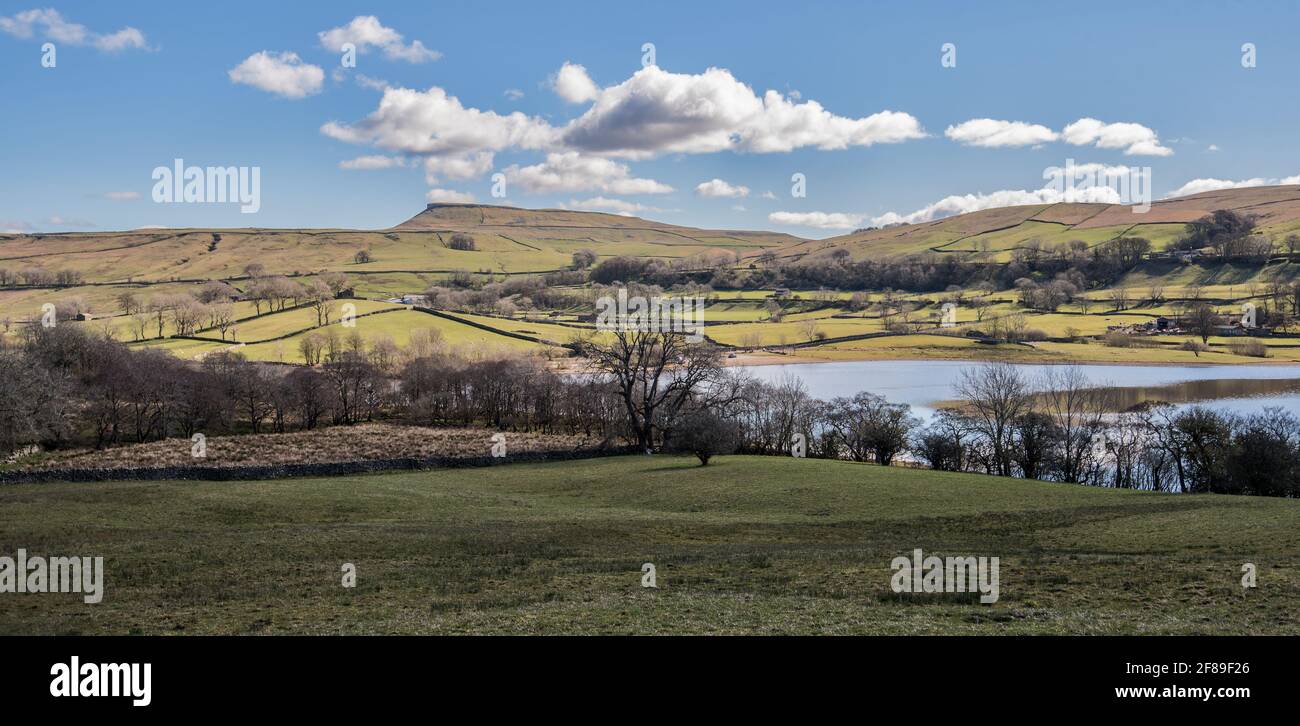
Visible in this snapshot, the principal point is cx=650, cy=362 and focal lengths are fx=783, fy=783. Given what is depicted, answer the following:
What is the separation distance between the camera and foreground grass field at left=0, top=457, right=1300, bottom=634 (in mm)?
15820

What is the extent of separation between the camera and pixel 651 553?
25609 mm

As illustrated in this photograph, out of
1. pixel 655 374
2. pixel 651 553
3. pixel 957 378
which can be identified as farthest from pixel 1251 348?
pixel 651 553

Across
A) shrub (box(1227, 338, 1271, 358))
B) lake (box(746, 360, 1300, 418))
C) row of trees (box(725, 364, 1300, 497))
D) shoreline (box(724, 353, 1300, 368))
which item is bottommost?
row of trees (box(725, 364, 1300, 497))

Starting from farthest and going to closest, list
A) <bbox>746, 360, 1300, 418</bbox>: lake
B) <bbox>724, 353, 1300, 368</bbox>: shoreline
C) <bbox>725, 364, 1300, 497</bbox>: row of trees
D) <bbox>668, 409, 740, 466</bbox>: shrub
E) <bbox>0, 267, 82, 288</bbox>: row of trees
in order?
<bbox>0, 267, 82, 288</bbox>: row of trees
<bbox>724, 353, 1300, 368</bbox>: shoreline
<bbox>746, 360, 1300, 418</bbox>: lake
<bbox>668, 409, 740, 466</bbox>: shrub
<bbox>725, 364, 1300, 497</bbox>: row of trees

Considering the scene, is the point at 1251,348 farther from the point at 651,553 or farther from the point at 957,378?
the point at 651,553

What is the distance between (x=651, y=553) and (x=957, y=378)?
316ft

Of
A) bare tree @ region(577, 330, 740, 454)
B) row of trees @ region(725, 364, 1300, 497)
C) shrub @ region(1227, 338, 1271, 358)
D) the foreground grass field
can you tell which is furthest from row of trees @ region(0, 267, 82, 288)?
shrub @ region(1227, 338, 1271, 358)

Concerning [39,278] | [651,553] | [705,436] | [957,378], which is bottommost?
[651,553]

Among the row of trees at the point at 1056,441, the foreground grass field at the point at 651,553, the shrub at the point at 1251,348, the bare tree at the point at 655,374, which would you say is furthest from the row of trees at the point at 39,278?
the shrub at the point at 1251,348

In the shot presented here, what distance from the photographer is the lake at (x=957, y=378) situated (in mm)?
88375

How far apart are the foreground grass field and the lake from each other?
50.5 meters

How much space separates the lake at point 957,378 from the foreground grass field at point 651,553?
166ft

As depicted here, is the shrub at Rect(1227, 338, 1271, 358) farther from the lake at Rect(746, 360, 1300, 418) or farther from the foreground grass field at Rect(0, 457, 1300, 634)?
the foreground grass field at Rect(0, 457, 1300, 634)
